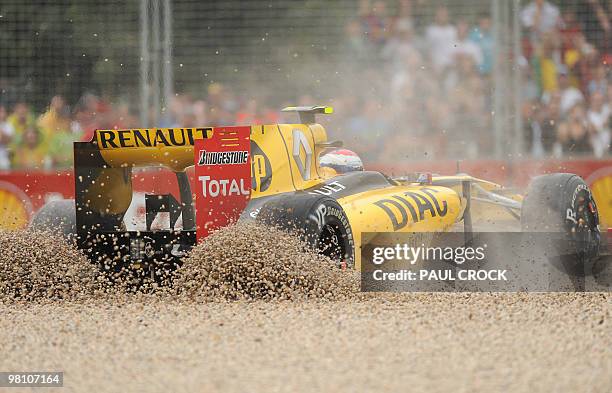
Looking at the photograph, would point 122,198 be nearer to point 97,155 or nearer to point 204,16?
point 97,155

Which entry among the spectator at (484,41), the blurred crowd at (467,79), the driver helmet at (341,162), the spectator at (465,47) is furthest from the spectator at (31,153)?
the spectator at (484,41)

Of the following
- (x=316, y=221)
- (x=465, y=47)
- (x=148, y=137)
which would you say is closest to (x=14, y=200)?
(x=148, y=137)

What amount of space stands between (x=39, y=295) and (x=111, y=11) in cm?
448

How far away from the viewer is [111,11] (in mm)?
10234

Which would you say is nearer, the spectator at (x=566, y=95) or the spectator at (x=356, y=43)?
the spectator at (x=566, y=95)

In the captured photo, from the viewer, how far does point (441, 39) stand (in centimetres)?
1018

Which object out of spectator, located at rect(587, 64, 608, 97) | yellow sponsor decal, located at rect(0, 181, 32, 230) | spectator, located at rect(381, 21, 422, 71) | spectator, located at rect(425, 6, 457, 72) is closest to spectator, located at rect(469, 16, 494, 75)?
spectator, located at rect(425, 6, 457, 72)

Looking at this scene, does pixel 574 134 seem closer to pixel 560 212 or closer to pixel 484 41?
pixel 484 41

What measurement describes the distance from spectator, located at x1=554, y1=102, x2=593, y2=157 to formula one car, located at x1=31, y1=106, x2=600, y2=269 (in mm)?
2557

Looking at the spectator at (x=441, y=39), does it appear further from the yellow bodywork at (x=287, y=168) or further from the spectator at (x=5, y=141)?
the spectator at (x=5, y=141)

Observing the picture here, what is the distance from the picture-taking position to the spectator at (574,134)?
31.9ft

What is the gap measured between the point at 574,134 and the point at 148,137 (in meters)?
4.87

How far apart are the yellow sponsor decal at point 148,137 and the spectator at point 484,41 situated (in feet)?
14.0

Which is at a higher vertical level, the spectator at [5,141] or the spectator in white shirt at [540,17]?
the spectator in white shirt at [540,17]
